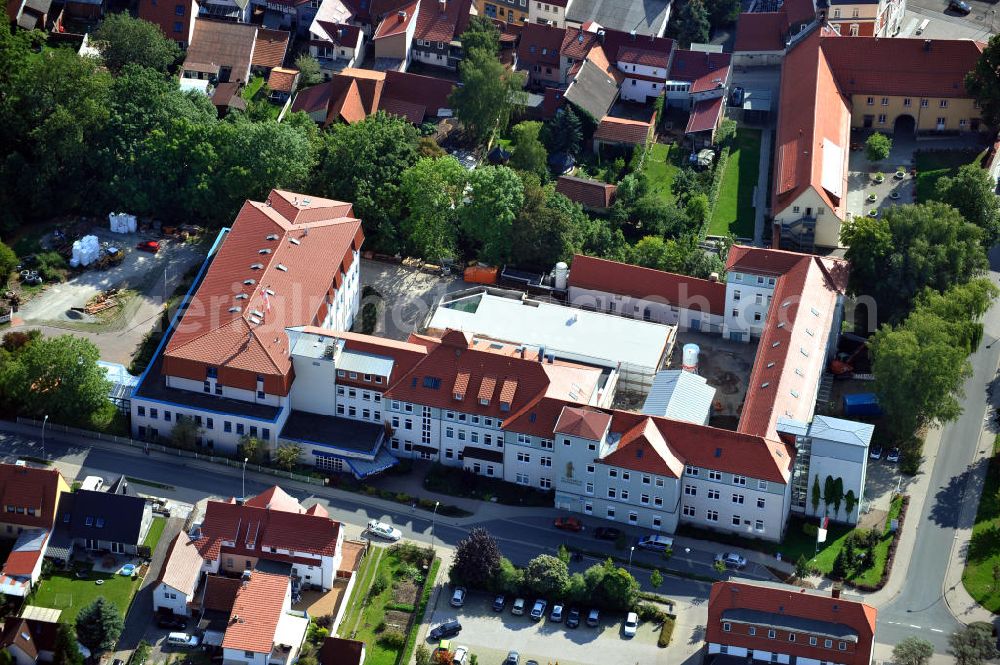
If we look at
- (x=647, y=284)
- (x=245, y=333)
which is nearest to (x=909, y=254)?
(x=647, y=284)

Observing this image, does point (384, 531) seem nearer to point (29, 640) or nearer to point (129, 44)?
point (29, 640)

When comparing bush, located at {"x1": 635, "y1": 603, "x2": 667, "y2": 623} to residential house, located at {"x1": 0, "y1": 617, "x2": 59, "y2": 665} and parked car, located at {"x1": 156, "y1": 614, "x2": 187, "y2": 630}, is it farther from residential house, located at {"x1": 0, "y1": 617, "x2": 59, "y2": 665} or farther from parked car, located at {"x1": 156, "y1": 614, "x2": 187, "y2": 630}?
residential house, located at {"x1": 0, "y1": 617, "x2": 59, "y2": 665}

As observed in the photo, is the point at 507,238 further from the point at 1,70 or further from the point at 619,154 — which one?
the point at 1,70

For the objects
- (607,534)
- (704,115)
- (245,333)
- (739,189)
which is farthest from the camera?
(704,115)

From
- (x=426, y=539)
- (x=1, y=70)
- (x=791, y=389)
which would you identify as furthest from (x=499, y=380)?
(x=1, y=70)

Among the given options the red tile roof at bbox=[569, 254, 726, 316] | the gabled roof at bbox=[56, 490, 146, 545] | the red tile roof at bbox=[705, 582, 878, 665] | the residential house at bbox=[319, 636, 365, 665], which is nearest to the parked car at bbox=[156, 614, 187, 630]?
the gabled roof at bbox=[56, 490, 146, 545]

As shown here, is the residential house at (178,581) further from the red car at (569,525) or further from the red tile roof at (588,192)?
the red tile roof at (588,192)
